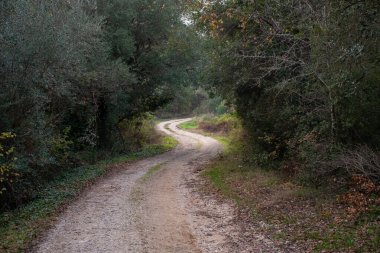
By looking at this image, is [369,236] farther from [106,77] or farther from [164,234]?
[106,77]

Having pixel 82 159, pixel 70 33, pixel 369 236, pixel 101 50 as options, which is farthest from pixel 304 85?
pixel 82 159

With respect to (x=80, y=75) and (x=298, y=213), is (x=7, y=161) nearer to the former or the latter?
(x=80, y=75)

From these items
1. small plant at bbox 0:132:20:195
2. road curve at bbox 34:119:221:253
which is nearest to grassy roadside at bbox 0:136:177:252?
road curve at bbox 34:119:221:253

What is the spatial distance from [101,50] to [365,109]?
13279mm

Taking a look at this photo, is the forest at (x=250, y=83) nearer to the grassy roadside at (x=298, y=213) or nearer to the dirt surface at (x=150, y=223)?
the grassy roadside at (x=298, y=213)

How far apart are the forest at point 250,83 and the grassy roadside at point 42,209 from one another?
1.93 feet

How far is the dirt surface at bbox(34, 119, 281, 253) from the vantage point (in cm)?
877

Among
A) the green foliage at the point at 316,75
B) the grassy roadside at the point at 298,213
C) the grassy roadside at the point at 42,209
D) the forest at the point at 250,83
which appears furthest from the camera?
the forest at the point at 250,83

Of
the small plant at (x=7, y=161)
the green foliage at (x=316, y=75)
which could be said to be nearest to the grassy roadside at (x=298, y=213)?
the green foliage at (x=316, y=75)

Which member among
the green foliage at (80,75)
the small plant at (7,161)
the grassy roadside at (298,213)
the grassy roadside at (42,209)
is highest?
the green foliage at (80,75)

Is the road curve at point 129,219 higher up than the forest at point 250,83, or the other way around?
the forest at point 250,83

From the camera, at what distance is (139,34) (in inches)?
1022

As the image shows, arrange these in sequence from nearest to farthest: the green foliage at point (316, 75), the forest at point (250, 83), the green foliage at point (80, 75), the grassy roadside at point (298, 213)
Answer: the grassy roadside at point (298, 213) → the green foliage at point (316, 75) → the forest at point (250, 83) → the green foliage at point (80, 75)

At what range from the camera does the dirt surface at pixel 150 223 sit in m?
8.77
